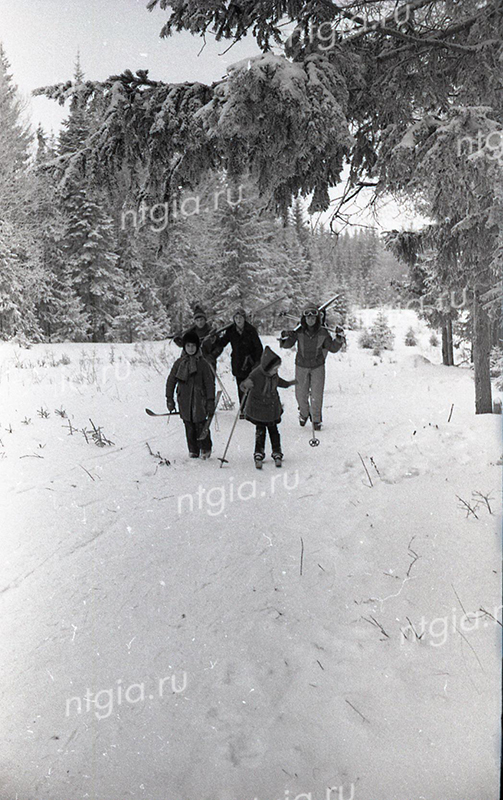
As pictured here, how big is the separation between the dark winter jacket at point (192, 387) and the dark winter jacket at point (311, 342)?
1.83m

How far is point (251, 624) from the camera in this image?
3121 millimetres

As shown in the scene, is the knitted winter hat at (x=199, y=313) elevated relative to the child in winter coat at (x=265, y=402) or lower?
elevated

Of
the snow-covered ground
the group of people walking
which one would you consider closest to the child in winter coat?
the group of people walking

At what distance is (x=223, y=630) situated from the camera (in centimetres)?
307

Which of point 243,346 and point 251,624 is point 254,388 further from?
point 251,624

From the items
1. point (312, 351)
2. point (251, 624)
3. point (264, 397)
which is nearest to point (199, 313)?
point (312, 351)

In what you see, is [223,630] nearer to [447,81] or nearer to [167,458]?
[167,458]

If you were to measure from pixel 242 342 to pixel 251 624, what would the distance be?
226 inches

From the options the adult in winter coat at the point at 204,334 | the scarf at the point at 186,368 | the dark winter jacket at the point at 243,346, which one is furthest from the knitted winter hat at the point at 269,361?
the dark winter jacket at the point at 243,346

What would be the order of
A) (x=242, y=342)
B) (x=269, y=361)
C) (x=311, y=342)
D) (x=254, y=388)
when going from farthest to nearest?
(x=242, y=342) → (x=311, y=342) → (x=254, y=388) → (x=269, y=361)

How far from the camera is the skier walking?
316 inches

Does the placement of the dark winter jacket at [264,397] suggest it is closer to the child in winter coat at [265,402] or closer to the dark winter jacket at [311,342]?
the child in winter coat at [265,402]

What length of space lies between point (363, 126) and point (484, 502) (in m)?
4.56

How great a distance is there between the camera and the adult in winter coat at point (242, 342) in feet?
26.3
